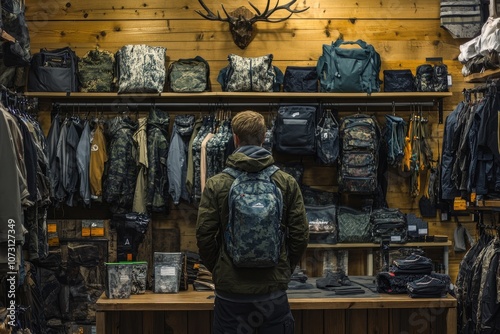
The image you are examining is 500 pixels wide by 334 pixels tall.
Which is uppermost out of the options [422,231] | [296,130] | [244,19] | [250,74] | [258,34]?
[244,19]

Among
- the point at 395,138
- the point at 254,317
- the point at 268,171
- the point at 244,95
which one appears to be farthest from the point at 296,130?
the point at 254,317

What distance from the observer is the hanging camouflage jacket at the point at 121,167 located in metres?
6.44

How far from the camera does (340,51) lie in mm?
6457

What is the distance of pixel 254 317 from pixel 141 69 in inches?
138

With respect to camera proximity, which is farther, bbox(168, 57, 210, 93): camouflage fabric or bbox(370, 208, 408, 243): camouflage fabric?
bbox(168, 57, 210, 93): camouflage fabric

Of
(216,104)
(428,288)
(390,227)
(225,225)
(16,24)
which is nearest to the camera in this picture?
(225,225)

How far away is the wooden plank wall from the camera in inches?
268

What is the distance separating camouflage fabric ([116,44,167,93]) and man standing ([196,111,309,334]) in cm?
300

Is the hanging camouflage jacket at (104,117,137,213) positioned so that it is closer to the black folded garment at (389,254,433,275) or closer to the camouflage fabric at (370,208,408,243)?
the camouflage fabric at (370,208,408,243)

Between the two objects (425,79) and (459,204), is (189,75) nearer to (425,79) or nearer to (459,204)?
(425,79)

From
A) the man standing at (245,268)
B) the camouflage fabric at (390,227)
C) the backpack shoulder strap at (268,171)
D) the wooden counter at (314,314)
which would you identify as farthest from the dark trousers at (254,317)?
the camouflage fabric at (390,227)

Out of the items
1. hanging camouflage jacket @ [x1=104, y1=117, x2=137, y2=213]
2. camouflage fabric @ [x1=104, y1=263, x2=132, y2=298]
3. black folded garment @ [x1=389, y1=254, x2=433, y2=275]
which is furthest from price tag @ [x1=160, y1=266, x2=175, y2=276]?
hanging camouflage jacket @ [x1=104, y1=117, x2=137, y2=213]

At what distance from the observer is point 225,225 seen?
137 inches

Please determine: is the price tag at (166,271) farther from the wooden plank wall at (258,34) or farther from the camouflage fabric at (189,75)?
the wooden plank wall at (258,34)
